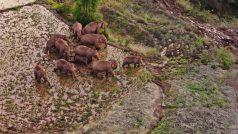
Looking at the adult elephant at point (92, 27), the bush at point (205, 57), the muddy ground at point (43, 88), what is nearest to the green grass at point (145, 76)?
the muddy ground at point (43, 88)

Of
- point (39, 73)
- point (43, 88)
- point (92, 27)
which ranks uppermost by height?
point (92, 27)

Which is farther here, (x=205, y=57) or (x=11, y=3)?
(x=11, y=3)

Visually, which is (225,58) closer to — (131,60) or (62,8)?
(131,60)

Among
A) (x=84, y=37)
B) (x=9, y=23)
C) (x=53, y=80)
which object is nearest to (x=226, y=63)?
(x=84, y=37)

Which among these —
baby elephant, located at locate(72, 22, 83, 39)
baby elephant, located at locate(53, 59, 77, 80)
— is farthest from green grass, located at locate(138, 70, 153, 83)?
baby elephant, located at locate(72, 22, 83, 39)

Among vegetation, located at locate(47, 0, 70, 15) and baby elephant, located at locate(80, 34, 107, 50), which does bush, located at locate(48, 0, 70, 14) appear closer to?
vegetation, located at locate(47, 0, 70, 15)

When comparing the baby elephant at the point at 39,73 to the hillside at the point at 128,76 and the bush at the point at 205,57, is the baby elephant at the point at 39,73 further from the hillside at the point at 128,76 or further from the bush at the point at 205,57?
the bush at the point at 205,57

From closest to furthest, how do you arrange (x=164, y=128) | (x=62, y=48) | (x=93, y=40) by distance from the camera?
(x=164, y=128), (x=62, y=48), (x=93, y=40)

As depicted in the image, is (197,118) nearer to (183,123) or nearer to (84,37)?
(183,123)

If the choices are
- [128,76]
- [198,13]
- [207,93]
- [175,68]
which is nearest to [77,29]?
[128,76]
